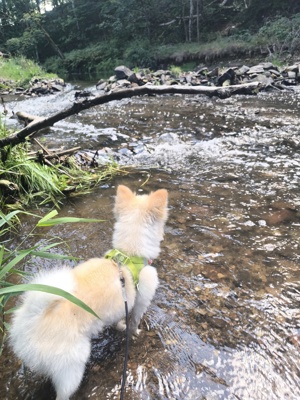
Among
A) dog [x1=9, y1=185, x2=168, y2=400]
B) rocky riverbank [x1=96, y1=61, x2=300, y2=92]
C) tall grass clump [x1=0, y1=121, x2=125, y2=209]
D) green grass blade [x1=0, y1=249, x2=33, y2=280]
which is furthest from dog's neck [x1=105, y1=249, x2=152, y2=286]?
rocky riverbank [x1=96, y1=61, x2=300, y2=92]

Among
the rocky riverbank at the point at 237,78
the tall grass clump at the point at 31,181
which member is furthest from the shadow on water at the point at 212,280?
the rocky riverbank at the point at 237,78

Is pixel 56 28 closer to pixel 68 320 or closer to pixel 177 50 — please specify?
pixel 177 50

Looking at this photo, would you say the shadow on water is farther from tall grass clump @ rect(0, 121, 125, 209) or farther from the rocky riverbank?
the rocky riverbank

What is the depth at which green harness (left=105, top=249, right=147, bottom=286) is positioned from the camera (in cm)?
208

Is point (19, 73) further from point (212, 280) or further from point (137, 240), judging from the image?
point (137, 240)

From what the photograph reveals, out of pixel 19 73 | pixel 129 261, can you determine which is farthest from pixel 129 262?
pixel 19 73

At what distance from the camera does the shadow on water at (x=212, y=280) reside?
203cm

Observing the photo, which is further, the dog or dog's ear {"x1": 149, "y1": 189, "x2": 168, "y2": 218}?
dog's ear {"x1": 149, "y1": 189, "x2": 168, "y2": 218}

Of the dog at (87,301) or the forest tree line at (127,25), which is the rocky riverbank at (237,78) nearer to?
the forest tree line at (127,25)

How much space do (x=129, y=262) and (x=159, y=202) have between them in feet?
1.54

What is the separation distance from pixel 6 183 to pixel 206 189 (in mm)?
2916

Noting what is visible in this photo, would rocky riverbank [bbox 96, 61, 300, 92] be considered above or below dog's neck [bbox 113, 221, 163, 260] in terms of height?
below

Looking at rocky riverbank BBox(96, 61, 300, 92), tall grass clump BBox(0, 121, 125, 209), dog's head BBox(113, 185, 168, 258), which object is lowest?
rocky riverbank BBox(96, 61, 300, 92)

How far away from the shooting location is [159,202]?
2.14m
